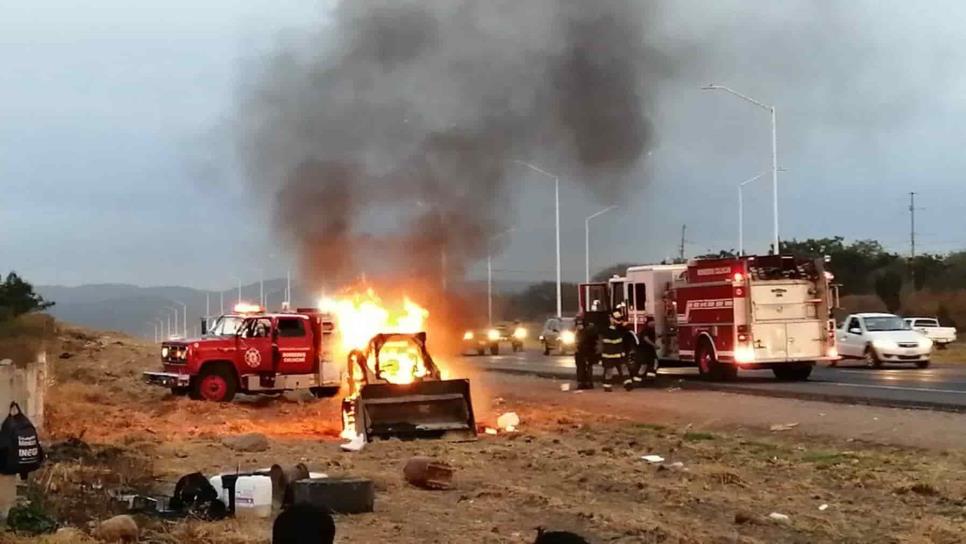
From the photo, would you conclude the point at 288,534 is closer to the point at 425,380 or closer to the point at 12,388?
the point at 12,388

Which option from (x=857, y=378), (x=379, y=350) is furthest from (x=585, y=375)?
(x=379, y=350)

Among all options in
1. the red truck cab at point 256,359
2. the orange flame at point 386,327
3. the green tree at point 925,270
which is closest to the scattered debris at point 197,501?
the orange flame at point 386,327

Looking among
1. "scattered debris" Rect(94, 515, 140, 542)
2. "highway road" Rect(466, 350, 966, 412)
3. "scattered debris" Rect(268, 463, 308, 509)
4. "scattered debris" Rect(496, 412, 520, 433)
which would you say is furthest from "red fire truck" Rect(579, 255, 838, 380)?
"scattered debris" Rect(94, 515, 140, 542)

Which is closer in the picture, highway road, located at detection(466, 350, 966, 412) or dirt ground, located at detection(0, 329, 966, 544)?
dirt ground, located at detection(0, 329, 966, 544)

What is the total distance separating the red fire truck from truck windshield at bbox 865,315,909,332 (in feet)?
21.6

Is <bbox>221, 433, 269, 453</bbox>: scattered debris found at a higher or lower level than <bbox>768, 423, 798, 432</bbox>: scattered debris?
higher

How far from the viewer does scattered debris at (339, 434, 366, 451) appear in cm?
1502

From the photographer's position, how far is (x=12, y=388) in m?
9.74

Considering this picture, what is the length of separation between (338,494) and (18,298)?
206ft

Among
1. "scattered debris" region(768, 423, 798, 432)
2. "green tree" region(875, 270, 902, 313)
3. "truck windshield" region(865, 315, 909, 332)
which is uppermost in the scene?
"green tree" region(875, 270, 902, 313)

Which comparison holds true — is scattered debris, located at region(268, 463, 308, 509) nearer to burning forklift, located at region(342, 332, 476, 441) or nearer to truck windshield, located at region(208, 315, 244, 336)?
burning forklift, located at region(342, 332, 476, 441)

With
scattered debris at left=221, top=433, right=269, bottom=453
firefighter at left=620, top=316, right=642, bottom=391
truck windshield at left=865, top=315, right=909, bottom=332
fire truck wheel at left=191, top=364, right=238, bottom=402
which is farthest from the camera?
truck windshield at left=865, top=315, right=909, bottom=332

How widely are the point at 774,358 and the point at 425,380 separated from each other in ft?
40.1

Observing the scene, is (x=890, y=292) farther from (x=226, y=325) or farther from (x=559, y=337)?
(x=226, y=325)
